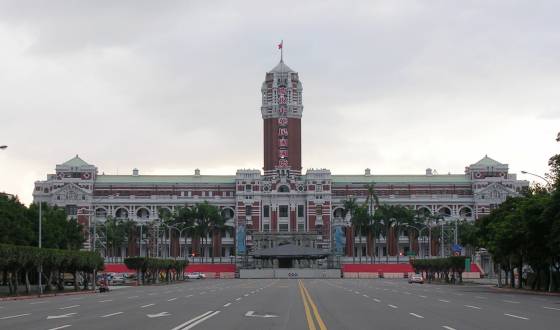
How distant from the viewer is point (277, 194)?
186 metres

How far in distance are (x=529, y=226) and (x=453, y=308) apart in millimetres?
30641

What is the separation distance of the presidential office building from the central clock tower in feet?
0.73

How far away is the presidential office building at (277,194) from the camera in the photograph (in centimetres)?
18288

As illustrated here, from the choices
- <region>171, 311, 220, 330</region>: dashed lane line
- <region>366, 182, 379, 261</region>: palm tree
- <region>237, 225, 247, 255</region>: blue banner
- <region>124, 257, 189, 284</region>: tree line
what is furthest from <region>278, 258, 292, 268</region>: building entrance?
<region>171, 311, 220, 330</region>: dashed lane line

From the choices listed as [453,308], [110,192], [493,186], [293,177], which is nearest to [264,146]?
[293,177]

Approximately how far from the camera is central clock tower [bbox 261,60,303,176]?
613ft

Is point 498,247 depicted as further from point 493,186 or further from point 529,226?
point 493,186

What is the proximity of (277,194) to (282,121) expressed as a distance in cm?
1632

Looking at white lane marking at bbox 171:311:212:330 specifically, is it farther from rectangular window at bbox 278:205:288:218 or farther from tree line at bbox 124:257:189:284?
rectangular window at bbox 278:205:288:218

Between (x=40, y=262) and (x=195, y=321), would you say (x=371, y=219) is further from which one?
(x=195, y=321)

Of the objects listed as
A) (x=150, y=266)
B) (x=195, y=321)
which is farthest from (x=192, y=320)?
(x=150, y=266)

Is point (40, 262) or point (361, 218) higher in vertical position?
point (361, 218)

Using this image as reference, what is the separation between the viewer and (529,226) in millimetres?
66562

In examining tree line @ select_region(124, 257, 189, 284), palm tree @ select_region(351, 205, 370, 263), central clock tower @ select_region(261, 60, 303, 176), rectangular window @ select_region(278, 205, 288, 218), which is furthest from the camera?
rectangular window @ select_region(278, 205, 288, 218)
